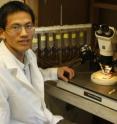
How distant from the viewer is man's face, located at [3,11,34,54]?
65.6 inches

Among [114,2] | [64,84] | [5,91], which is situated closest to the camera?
[5,91]

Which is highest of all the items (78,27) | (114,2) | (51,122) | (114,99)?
(114,2)

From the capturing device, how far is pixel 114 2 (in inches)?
97.5

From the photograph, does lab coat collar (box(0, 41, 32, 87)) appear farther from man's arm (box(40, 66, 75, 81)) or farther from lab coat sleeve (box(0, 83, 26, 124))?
man's arm (box(40, 66, 75, 81))

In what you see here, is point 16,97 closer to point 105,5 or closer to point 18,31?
point 18,31

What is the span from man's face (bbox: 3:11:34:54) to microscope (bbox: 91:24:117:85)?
510 millimetres

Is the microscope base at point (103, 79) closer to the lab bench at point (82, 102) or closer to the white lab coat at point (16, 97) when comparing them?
the lab bench at point (82, 102)

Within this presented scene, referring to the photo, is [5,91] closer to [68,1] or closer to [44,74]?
[44,74]

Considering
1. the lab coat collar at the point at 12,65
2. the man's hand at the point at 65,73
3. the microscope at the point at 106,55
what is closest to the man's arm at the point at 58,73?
the man's hand at the point at 65,73

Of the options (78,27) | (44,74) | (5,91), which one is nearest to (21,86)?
(5,91)

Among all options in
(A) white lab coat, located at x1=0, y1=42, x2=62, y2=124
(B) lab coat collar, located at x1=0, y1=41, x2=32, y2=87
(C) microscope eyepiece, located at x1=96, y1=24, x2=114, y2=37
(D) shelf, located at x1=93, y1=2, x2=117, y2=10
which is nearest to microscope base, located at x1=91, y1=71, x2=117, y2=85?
(C) microscope eyepiece, located at x1=96, y1=24, x2=114, y2=37

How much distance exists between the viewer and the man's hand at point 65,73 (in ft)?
6.82

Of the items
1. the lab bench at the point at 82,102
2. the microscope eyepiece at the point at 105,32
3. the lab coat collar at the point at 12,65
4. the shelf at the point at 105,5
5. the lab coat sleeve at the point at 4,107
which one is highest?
the shelf at the point at 105,5

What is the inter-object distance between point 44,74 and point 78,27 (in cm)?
60
